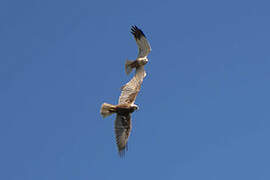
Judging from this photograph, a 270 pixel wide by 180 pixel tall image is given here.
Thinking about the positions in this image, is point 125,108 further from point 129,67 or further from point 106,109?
point 129,67

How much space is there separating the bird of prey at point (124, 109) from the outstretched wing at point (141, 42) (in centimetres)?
125

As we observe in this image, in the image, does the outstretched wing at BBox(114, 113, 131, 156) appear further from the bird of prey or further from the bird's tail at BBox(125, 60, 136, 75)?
the bird's tail at BBox(125, 60, 136, 75)

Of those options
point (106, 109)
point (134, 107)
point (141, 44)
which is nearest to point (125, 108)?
point (134, 107)

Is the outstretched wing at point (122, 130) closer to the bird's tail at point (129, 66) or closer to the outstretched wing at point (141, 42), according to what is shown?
the bird's tail at point (129, 66)

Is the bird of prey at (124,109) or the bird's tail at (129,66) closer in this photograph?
the bird of prey at (124,109)

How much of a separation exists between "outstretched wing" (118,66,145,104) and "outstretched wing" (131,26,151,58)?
3.85 ft

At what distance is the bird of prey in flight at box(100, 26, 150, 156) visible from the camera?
30377mm

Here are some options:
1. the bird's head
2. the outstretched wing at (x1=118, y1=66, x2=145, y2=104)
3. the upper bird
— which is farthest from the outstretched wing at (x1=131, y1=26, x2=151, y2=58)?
the bird's head

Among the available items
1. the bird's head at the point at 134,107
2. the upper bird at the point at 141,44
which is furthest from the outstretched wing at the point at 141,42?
the bird's head at the point at 134,107

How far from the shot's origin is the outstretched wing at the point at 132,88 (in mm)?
31375

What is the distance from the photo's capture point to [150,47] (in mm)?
33125

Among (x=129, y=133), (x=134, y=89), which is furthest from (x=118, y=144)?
(x=134, y=89)

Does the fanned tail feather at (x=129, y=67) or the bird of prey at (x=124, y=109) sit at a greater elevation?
the fanned tail feather at (x=129, y=67)

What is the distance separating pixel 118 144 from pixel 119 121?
4.45 feet
